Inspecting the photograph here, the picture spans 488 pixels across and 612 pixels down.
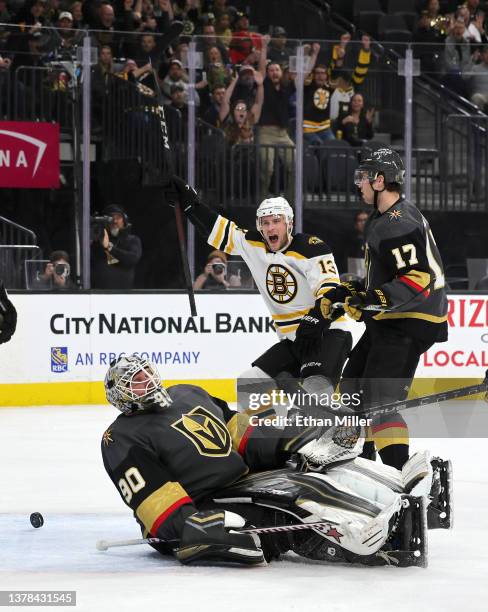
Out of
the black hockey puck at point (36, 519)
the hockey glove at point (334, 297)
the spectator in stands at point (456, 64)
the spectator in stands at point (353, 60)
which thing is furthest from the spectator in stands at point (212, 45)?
the black hockey puck at point (36, 519)

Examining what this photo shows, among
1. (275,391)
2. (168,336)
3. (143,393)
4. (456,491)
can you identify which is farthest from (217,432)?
(168,336)

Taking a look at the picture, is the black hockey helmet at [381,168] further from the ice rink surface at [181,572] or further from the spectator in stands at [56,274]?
the spectator in stands at [56,274]

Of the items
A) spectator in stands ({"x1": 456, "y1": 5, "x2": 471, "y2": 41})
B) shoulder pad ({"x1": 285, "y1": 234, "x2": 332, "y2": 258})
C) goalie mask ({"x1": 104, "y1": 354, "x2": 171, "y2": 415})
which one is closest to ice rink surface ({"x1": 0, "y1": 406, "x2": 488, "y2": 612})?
goalie mask ({"x1": 104, "y1": 354, "x2": 171, "y2": 415})

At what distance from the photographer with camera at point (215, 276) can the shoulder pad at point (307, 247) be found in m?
4.02

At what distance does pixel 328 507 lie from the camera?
14.2ft

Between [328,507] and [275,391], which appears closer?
[328,507]

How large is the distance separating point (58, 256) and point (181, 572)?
17.3 feet

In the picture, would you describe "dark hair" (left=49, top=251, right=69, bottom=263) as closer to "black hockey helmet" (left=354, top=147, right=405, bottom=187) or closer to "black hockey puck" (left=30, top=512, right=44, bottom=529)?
"black hockey helmet" (left=354, top=147, right=405, bottom=187)

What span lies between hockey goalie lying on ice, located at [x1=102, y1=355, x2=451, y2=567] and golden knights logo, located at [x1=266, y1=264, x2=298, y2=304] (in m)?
1.03

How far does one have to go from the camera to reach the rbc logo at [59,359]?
941cm

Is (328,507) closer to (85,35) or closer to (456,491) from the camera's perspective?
(456,491)

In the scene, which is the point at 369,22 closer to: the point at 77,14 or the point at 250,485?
the point at 77,14

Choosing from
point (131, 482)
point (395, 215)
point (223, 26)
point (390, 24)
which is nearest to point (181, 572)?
point (131, 482)

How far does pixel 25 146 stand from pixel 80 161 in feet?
1.25
